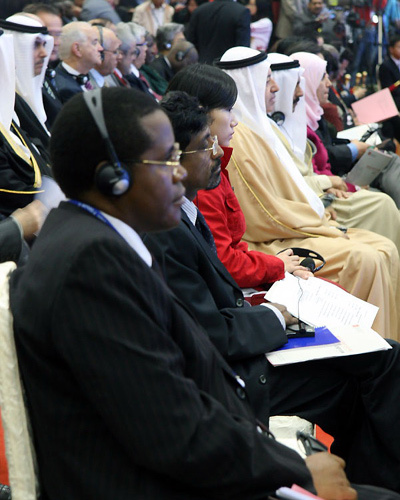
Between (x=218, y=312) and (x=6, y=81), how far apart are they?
6.22 ft

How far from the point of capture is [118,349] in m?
1.22

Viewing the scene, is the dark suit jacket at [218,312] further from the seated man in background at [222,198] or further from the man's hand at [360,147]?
the man's hand at [360,147]

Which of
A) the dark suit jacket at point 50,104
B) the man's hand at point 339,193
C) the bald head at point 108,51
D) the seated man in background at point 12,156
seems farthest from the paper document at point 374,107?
the seated man in background at point 12,156

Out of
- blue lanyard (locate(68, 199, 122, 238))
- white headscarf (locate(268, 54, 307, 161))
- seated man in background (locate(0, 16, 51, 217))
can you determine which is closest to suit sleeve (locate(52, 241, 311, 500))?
blue lanyard (locate(68, 199, 122, 238))

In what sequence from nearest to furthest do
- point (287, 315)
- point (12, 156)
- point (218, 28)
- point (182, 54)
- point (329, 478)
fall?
point (329, 478), point (287, 315), point (12, 156), point (182, 54), point (218, 28)

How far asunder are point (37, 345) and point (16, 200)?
197 cm

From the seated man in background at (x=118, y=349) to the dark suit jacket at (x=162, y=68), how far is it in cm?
616

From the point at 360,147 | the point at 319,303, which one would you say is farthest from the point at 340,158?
the point at 319,303

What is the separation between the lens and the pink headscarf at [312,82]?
5223 millimetres

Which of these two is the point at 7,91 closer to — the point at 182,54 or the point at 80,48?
the point at 80,48

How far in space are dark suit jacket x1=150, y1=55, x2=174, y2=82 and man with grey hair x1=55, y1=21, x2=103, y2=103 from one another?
2.07 m

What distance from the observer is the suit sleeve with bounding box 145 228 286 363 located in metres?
2.07

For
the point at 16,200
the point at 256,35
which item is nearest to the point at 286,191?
the point at 16,200

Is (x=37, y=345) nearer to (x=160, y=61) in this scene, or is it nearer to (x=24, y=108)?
(x=24, y=108)
